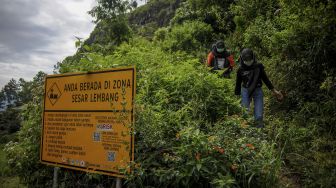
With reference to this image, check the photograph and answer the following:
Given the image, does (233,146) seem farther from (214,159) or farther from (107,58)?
(107,58)

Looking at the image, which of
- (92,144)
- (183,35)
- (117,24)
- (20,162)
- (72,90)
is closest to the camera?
(92,144)

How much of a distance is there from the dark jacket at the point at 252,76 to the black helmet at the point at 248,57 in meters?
0.08

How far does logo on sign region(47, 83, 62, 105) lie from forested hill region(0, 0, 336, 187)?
32.6 inches

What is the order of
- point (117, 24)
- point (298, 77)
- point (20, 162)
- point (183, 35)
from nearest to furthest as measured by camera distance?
point (20, 162), point (298, 77), point (183, 35), point (117, 24)

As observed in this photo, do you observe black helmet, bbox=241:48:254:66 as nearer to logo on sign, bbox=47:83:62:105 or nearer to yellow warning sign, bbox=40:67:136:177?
yellow warning sign, bbox=40:67:136:177

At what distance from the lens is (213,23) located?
58.9 feet

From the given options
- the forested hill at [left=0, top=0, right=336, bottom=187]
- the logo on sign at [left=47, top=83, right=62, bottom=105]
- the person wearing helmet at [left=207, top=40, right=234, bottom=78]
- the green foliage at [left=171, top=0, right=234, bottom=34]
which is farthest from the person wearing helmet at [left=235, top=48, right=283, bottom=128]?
the green foliage at [left=171, top=0, right=234, bottom=34]

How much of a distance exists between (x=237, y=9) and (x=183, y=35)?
4320 millimetres

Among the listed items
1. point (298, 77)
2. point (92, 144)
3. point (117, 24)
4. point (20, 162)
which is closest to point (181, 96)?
point (92, 144)

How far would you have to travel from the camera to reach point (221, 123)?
429cm

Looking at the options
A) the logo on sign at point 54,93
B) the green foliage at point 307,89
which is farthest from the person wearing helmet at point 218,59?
the logo on sign at point 54,93

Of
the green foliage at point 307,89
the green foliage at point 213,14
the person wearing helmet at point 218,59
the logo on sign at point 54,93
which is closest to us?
the logo on sign at point 54,93

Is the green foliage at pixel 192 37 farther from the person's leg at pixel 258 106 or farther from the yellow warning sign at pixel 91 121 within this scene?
the yellow warning sign at pixel 91 121

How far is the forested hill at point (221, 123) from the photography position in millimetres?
3426
